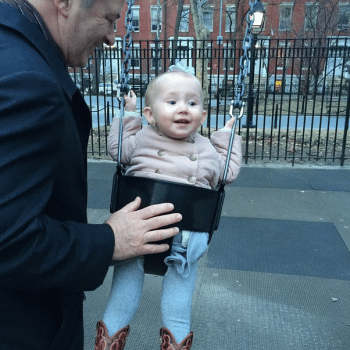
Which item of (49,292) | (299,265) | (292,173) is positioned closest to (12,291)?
(49,292)

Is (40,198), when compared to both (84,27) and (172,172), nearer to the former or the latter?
(84,27)

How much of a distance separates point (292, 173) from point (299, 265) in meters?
3.68

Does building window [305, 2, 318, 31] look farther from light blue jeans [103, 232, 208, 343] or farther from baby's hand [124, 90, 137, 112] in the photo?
light blue jeans [103, 232, 208, 343]

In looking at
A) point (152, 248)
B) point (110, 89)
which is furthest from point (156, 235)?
point (110, 89)

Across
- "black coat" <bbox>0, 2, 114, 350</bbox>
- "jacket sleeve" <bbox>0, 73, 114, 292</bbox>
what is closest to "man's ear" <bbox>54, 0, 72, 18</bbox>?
"black coat" <bbox>0, 2, 114, 350</bbox>

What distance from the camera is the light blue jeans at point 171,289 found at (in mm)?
1772

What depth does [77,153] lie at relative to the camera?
4.02 ft

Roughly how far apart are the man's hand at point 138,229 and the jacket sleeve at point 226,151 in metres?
0.61

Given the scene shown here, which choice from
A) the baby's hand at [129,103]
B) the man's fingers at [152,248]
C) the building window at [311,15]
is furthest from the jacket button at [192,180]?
the building window at [311,15]

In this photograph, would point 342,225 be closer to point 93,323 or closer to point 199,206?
point 93,323

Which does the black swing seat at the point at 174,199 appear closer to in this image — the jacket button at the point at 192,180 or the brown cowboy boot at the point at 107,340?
the jacket button at the point at 192,180

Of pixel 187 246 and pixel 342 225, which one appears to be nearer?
pixel 187 246

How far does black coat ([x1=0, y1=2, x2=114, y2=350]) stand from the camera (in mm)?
944

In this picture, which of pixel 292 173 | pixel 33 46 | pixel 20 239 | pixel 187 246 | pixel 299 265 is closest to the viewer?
pixel 20 239
